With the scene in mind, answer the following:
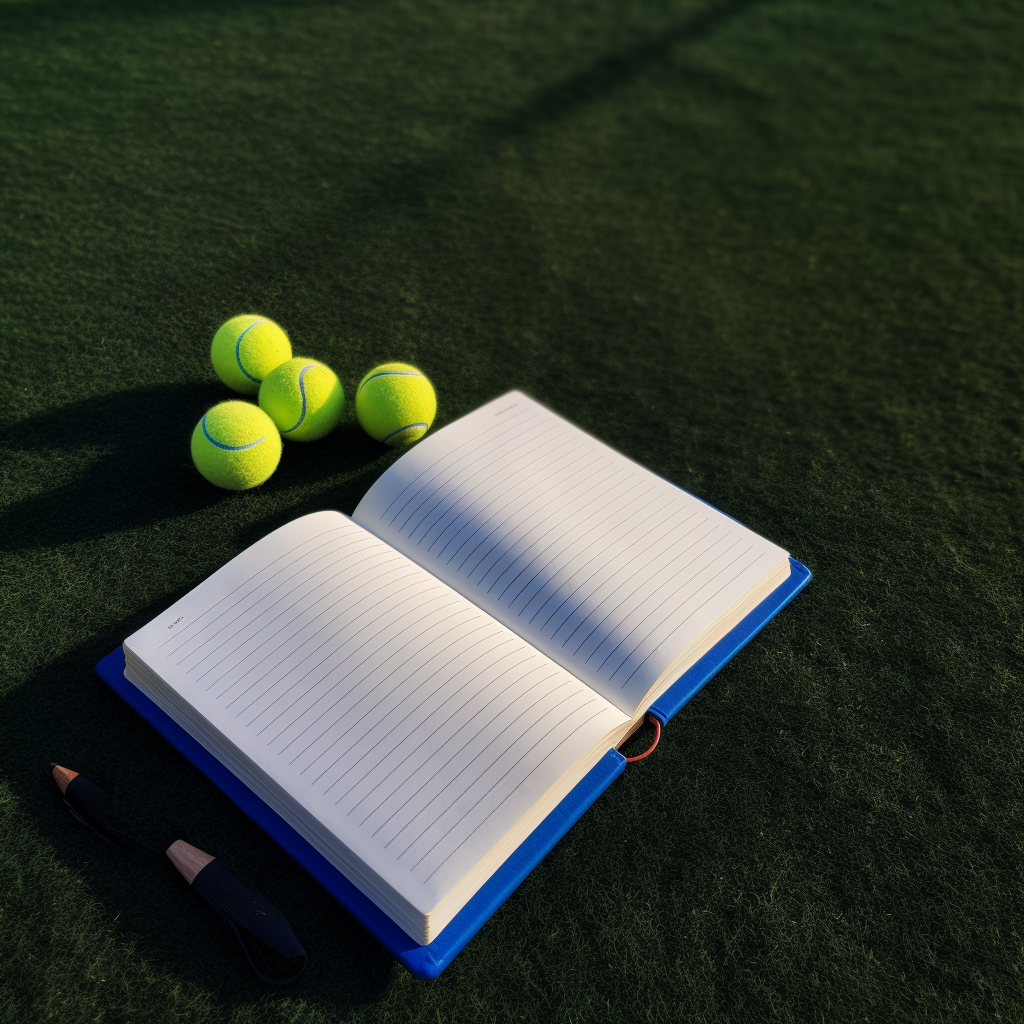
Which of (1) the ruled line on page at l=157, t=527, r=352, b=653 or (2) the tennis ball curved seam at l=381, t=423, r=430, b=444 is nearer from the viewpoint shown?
(1) the ruled line on page at l=157, t=527, r=352, b=653

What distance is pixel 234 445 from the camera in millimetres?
1826

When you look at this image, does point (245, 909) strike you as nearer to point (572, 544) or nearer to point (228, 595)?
point (228, 595)

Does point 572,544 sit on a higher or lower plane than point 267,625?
higher

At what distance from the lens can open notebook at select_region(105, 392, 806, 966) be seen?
4.25 ft

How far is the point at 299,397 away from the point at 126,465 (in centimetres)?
45

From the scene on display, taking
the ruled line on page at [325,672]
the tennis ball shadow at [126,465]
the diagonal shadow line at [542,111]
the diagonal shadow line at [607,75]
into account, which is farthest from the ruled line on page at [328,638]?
the diagonal shadow line at [607,75]

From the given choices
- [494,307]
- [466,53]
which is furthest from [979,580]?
[466,53]

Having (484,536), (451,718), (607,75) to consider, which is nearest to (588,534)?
(484,536)

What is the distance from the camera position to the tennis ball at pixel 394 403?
77.6 inches

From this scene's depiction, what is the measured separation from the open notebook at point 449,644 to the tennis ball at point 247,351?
0.54 metres

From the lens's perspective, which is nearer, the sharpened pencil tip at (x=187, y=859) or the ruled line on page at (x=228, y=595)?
the sharpened pencil tip at (x=187, y=859)

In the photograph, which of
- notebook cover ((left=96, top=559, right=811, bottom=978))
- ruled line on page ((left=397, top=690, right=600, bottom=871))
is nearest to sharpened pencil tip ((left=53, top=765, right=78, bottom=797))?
notebook cover ((left=96, top=559, right=811, bottom=978))

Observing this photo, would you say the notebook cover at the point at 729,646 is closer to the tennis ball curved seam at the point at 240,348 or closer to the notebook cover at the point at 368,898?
the notebook cover at the point at 368,898

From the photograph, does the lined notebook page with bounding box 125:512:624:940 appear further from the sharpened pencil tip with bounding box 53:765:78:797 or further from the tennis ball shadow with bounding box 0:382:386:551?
the tennis ball shadow with bounding box 0:382:386:551
